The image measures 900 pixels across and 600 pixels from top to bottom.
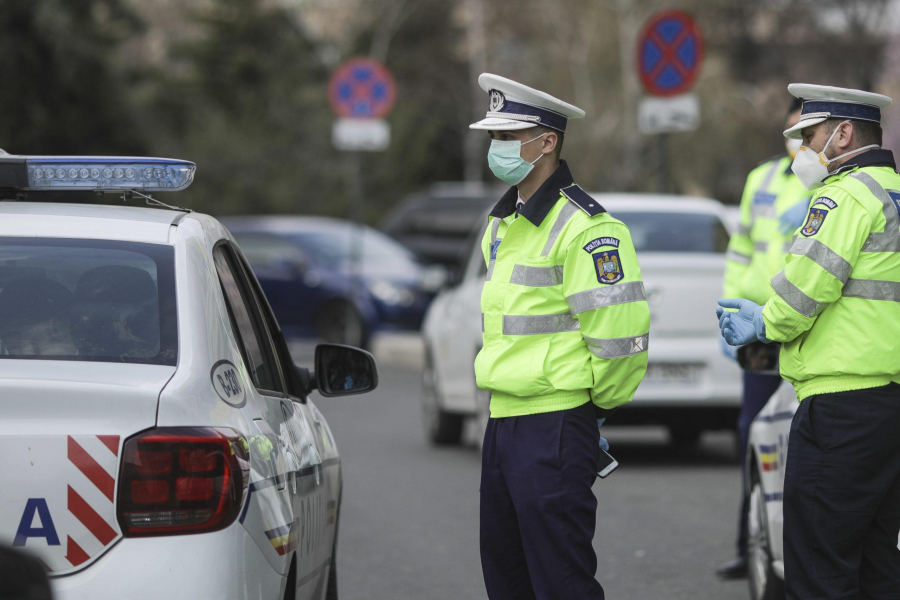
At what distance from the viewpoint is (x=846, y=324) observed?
4086mm

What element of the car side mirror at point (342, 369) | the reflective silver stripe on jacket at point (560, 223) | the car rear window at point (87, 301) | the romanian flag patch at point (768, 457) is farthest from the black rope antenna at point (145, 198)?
the romanian flag patch at point (768, 457)

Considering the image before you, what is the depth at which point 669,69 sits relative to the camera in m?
13.2

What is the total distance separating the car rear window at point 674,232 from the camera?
387 inches

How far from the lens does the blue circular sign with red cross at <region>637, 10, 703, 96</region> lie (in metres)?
13.1

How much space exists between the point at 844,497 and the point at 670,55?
9530 millimetres

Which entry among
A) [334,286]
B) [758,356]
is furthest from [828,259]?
[334,286]

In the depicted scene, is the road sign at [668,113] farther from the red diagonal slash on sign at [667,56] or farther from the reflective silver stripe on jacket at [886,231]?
the reflective silver stripe on jacket at [886,231]

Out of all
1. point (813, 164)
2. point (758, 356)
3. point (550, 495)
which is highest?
point (813, 164)

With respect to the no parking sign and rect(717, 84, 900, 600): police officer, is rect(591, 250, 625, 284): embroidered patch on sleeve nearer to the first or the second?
rect(717, 84, 900, 600): police officer

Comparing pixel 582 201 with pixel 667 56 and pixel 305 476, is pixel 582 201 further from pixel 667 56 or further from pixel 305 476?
pixel 667 56

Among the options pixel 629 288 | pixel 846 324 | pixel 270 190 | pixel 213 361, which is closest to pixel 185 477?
pixel 213 361

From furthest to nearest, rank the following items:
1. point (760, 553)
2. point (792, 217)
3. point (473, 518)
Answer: point (473, 518) → point (792, 217) → point (760, 553)

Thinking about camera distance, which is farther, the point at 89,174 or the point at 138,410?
the point at 89,174

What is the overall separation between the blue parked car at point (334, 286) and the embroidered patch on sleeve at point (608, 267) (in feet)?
45.5
